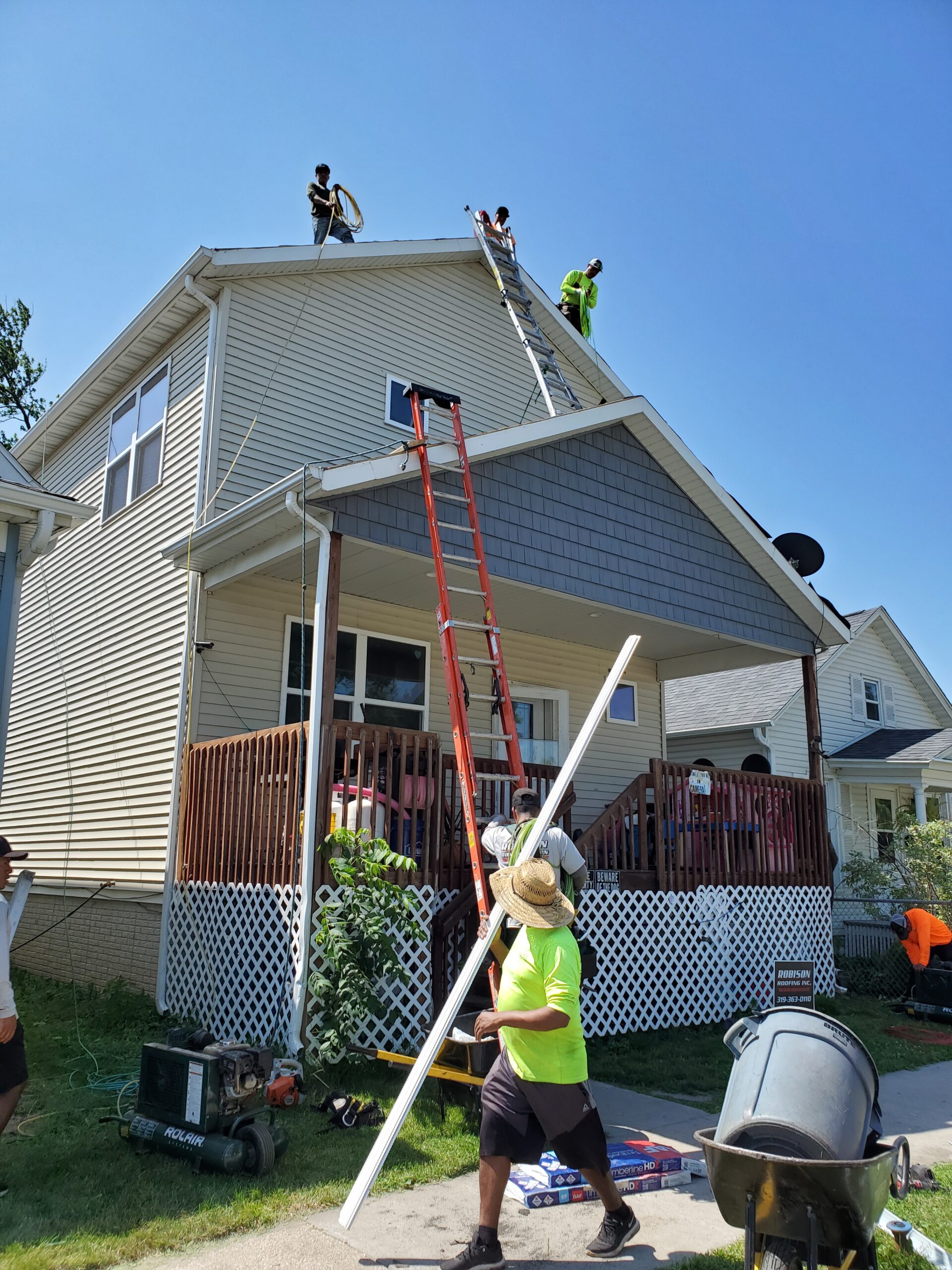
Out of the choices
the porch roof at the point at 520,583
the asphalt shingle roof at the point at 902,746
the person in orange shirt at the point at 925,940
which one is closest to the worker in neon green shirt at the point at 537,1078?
the porch roof at the point at 520,583

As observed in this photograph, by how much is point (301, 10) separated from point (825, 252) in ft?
22.2

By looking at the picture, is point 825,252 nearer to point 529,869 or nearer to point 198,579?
point 198,579

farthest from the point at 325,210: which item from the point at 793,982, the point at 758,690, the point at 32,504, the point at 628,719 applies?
the point at 758,690

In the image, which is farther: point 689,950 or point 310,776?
point 689,950

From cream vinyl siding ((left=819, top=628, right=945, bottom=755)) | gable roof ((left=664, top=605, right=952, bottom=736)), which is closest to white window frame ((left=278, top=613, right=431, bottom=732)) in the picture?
gable roof ((left=664, top=605, right=952, bottom=736))

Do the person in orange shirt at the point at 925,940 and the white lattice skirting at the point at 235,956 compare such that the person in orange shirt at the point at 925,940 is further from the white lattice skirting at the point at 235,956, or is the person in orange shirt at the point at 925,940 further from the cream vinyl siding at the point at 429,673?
the white lattice skirting at the point at 235,956

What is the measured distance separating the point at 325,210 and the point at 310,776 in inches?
327

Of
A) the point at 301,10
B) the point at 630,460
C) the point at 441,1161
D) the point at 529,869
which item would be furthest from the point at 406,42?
the point at 441,1161

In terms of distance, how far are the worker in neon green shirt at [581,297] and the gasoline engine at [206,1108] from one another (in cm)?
1193

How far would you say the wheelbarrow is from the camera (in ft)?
9.81

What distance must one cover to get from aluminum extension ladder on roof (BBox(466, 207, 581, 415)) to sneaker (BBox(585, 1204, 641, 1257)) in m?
9.74

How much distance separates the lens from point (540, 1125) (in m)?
3.91

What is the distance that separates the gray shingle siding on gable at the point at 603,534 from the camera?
845 centimetres

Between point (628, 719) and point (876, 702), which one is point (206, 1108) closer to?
point (628, 719)
